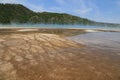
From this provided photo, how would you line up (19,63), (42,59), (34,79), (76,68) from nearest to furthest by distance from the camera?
(34,79)
(76,68)
(19,63)
(42,59)

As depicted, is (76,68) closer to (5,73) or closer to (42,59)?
(42,59)

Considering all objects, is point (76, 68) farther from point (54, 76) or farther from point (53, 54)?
point (53, 54)

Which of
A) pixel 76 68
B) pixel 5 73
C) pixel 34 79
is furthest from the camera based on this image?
pixel 76 68

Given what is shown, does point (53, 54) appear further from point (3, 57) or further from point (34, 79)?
point (34, 79)

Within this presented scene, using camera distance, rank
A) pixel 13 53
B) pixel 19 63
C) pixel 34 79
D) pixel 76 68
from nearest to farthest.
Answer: pixel 34 79 → pixel 76 68 → pixel 19 63 → pixel 13 53

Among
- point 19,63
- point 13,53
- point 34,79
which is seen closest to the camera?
point 34,79

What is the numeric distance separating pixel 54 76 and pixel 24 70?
1.16 m

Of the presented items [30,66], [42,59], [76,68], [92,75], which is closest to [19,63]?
[30,66]

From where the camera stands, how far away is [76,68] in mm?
6535

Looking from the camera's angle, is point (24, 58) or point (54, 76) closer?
point (54, 76)

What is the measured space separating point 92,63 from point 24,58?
113 inches

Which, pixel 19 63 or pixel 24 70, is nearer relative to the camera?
pixel 24 70

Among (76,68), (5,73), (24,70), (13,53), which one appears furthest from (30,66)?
A: (13,53)

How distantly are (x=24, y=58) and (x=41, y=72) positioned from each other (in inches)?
77.0
